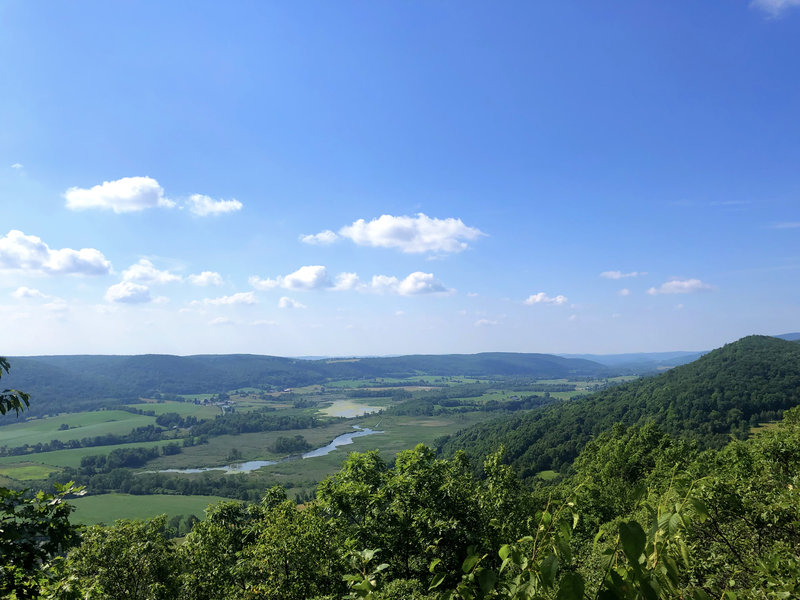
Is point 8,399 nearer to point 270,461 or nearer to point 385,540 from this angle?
point 385,540

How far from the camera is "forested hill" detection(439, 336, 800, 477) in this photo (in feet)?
312

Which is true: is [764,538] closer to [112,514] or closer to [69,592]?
[69,592]

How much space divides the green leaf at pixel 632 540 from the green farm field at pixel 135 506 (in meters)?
105

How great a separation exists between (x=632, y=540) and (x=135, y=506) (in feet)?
421

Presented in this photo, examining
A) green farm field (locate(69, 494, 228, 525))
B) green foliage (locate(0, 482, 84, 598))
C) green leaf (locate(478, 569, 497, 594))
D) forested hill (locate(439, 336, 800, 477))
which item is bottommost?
green farm field (locate(69, 494, 228, 525))

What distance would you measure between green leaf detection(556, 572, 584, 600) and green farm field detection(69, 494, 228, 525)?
4114 inches

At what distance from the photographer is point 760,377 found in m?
117

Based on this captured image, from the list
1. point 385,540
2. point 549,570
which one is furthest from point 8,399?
point 385,540

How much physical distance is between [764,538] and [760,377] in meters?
135

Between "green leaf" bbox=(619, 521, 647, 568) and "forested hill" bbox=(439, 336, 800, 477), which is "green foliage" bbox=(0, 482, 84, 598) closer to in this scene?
"green leaf" bbox=(619, 521, 647, 568)

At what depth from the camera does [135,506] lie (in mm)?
101562

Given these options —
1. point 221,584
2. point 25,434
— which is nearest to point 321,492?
point 221,584

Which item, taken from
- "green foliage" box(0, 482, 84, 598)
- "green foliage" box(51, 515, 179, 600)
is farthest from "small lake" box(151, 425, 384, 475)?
"green foliage" box(0, 482, 84, 598)

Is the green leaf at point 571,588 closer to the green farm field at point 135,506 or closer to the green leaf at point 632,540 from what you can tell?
the green leaf at point 632,540
